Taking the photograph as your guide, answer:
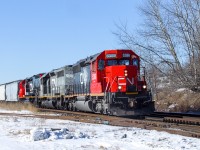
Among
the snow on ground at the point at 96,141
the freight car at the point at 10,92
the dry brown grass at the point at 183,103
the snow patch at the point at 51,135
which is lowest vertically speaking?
the snow on ground at the point at 96,141

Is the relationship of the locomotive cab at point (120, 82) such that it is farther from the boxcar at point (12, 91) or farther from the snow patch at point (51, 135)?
the boxcar at point (12, 91)

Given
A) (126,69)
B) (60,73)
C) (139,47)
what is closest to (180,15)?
(139,47)

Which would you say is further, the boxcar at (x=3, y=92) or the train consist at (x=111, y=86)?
the boxcar at (x=3, y=92)

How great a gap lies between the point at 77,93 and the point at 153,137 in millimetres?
13505

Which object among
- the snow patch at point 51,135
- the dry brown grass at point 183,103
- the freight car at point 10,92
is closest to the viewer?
the snow patch at point 51,135

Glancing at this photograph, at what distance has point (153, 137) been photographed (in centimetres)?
959

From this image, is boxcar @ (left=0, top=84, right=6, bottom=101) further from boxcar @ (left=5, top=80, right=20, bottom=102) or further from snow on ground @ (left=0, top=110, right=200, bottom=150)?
snow on ground @ (left=0, top=110, right=200, bottom=150)

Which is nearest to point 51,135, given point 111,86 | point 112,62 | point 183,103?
point 111,86

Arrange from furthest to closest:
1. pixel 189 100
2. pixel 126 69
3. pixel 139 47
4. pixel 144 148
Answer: pixel 189 100, pixel 139 47, pixel 126 69, pixel 144 148

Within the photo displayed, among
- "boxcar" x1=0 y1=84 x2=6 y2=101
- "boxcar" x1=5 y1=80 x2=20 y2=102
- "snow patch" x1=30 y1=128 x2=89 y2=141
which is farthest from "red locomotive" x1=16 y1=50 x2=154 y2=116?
"boxcar" x1=0 y1=84 x2=6 y2=101

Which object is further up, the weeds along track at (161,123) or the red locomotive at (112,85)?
the red locomotive at (112,85)

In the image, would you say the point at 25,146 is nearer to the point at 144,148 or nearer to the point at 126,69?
the point at 144,148

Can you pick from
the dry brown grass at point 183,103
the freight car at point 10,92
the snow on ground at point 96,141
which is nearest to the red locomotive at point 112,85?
the snow on ground at point 96,141

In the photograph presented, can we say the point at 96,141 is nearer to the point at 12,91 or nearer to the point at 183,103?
the point at 183,103
